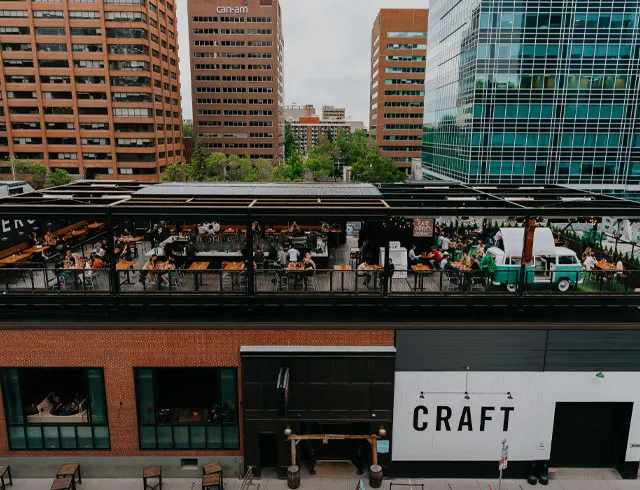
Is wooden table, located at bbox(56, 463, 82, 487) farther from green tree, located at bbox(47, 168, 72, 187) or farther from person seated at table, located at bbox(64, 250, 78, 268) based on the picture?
green tree, located at bbox(47, 168, 72, 187)

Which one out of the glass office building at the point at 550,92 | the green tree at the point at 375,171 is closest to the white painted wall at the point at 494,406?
the glass office building at the point at 550,92

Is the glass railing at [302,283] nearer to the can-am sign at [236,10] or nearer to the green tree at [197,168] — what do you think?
the green tree at [197,168]

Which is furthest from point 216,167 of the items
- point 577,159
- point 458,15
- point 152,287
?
point 152,287

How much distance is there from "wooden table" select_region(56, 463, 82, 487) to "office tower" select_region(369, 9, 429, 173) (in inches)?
4285

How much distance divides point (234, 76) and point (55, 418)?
118 metres

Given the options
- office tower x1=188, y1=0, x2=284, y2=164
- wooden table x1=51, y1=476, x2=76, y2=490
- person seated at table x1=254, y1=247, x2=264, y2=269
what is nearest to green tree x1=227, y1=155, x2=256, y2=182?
office tower x1=188, y1=0, x2=284, y2=164

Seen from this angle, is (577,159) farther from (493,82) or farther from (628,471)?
(628,471)

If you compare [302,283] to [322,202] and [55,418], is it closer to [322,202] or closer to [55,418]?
[322,202]

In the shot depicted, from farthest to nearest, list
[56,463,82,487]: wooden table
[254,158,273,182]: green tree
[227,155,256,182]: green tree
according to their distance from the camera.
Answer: [254,158,273,182]: green tree → [227,155,256,182]: green tree → [56,463,82,487]: wooden table

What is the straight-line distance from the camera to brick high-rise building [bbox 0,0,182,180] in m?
76.7

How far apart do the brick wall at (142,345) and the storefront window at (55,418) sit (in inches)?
24.7

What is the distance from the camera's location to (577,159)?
62.3 metres

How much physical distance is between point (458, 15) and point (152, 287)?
2680 inches

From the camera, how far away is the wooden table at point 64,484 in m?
14.6
